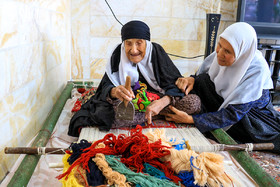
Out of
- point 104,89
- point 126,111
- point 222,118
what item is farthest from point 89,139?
point 222,118

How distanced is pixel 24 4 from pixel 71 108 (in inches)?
40.0

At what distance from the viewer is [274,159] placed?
72.2 inches

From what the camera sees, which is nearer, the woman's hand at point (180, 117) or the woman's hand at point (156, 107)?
the woman's hand at point (156, 107)

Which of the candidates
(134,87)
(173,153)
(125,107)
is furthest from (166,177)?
(134,87)

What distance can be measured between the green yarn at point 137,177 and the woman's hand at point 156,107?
66 centimetres

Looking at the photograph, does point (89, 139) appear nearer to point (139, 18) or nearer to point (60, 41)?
point (60, 41)

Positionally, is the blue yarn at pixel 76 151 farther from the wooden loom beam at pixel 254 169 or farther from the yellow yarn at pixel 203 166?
the wooden loom beam at pixel 254 169

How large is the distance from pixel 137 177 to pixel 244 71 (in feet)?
4.14

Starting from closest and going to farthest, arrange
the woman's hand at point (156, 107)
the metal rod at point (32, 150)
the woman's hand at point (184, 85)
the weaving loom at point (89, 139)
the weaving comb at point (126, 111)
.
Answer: the metal rod at point (32, 150) < the weaving loom at point (89, 139) < the weaving comb at point (126, 111) < the woman's hand at point (156, 107) < the woman's hand at point (184, 85)

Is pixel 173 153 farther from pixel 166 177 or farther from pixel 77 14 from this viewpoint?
pixel 77 14

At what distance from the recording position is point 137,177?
1087 mm

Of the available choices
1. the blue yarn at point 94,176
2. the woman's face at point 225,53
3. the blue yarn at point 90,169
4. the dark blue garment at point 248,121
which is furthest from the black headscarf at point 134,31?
the blue yarn at point 94,176

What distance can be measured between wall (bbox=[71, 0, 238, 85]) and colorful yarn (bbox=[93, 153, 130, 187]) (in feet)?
8.95

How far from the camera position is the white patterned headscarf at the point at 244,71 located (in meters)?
1.92
